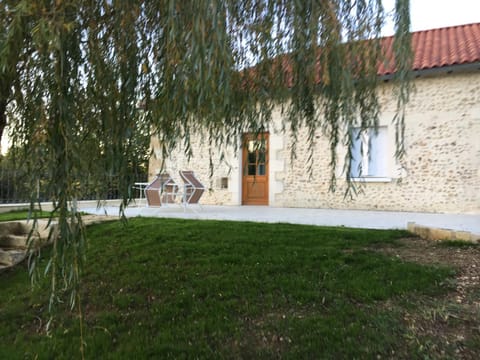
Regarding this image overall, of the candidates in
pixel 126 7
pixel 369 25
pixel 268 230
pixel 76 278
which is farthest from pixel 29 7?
pixel 268 230

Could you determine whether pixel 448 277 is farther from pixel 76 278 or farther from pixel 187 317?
pixel 76 278

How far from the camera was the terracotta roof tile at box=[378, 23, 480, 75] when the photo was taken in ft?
22.5

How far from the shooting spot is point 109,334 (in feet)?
7.61

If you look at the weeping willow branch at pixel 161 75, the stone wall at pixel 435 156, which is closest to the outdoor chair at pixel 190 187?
the stone wall at pixel 435 156

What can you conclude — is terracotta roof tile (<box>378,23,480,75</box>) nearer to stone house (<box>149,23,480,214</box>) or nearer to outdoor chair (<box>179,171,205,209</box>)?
stone house (<box>149,23,480,214</box>)

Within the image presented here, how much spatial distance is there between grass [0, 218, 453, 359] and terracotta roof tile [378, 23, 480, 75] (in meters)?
4.27

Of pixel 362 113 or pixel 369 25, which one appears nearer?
pixel 369 25

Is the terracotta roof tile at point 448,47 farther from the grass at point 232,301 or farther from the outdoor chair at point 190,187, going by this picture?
the outdoor chair at point 190,187

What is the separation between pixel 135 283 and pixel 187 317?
815 millimetres

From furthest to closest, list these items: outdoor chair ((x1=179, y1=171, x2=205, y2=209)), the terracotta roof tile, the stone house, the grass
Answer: outdoor chair ((x1=179, y1=171, x2=205, y2=209)) → the stone house → the terracotta roof tile → the grass

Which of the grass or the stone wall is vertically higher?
the stone wall

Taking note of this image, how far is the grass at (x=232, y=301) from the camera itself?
2.11 m

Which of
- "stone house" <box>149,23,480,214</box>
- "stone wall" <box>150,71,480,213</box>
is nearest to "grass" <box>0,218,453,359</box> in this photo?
"stone house" <box>149,23,480,214</box>

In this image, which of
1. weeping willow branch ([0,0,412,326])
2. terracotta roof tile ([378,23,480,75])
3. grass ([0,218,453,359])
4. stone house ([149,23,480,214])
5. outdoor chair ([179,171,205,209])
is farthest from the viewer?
outdoor chair ([179,171,205,209])
